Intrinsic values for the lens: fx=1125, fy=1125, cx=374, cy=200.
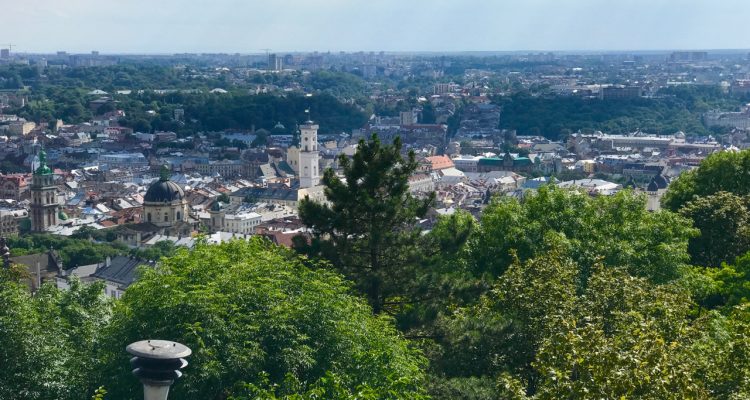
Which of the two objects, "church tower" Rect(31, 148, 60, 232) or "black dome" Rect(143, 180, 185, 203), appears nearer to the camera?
"black dome" Rect(143, 180, 185, 203)

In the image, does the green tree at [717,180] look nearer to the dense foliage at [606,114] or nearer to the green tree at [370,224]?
the green tree at [370,224]

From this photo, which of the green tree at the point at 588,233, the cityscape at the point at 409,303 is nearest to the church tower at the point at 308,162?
the cityscape at the point at 409,303

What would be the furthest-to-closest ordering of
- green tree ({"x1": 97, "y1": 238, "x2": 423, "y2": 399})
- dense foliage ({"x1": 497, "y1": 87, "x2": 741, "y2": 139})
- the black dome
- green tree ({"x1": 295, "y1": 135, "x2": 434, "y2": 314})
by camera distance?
dense foliage ({"x1": 497, "y1": 87, "x2": 741, "y2": 139}) → the black dome → green tree ({"x1": 295, "y1": 135, "x2": 434, "y2": 314}) → green tree ({"x1": 97, "y1": 238, "x2": 423, "y2": 399})

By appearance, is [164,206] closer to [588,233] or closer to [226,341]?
[588,233]

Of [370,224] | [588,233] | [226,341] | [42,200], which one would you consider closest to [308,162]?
[42,200]

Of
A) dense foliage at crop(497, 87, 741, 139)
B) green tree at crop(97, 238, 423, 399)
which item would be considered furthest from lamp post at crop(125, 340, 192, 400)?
dense foliage at crop(497, 87, 741, 139)

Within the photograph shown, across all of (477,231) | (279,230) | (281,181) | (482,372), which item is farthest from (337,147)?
(482,372)

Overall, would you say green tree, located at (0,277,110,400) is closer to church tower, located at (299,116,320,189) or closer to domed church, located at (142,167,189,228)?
domed church, located at (142,167,189,228)
